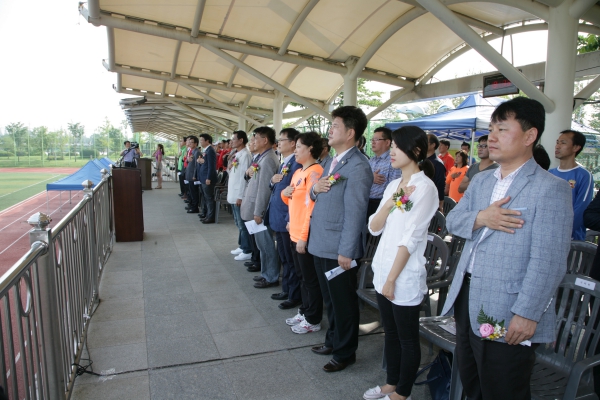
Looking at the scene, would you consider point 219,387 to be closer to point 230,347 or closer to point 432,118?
point 230,347

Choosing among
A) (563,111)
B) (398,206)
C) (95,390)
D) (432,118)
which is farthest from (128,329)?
(432,118)

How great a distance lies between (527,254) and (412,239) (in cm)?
70

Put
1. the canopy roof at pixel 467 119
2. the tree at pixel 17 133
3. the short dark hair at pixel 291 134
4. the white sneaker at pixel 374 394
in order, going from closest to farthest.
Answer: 1. the white sneaker at pixel 374 394
2. the short dark hair at pixel 291 134
3. the canopy roof at pixel 467 119
4. the tree at pixel 17 133

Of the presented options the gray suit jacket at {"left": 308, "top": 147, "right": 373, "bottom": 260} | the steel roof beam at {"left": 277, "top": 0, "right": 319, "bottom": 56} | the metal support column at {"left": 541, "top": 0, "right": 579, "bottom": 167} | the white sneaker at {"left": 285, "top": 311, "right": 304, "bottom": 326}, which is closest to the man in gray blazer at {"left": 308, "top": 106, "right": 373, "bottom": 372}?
the gray suit jacket at {"left": 308, "top": 147, "right": 373, "bottom": 260}

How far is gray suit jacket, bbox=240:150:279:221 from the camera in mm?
5082

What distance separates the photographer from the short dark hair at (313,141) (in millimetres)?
3826

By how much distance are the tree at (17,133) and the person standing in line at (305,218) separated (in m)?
16.7

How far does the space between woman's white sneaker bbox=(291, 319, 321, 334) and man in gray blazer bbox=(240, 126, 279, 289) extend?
4.34 ft

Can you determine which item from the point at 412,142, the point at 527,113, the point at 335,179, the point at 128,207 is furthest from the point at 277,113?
the point at 527,113

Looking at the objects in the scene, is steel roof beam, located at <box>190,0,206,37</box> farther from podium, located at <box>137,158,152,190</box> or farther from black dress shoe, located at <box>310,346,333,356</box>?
podium, located at <box>137,158,152,190</box>

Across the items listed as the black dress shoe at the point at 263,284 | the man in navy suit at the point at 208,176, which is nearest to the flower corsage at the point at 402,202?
the black dress shoe at the point at 263,284

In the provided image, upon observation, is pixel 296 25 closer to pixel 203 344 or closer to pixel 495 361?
pixel 203 344

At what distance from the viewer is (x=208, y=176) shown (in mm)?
9023

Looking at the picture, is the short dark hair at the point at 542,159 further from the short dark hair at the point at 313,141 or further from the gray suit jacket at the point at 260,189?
the gray suit jacket at the point at 260,189
